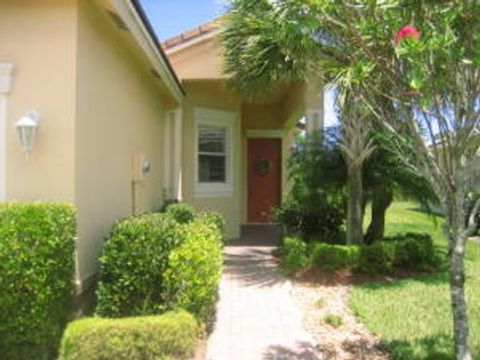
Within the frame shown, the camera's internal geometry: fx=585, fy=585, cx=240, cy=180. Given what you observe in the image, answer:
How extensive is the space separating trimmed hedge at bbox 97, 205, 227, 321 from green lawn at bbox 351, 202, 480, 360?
2.13 metres

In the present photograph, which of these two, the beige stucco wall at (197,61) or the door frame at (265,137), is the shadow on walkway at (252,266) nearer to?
the beige stucco wall at (197,61)

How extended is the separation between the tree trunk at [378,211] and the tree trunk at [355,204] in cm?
85

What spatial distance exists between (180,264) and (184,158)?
7717 millimetres

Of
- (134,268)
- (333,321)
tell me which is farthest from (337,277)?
(134,268)

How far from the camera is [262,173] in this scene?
64.5 ft

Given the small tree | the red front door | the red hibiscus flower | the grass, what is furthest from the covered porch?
the red hibiscus flower

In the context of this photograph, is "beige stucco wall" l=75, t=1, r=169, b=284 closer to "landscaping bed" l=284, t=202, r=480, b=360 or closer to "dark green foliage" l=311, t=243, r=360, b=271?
"landscaping bed" l=284, t=202, r=480, b=360

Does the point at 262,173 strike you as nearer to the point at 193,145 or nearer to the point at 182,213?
the point at 193,145

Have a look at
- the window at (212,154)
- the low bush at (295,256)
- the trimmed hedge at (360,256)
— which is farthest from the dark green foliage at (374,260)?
the window at (212,154)

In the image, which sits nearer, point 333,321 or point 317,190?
point 333,321

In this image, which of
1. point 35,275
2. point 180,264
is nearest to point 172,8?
point 180,264

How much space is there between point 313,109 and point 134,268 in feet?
21.0

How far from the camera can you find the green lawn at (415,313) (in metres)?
6.00

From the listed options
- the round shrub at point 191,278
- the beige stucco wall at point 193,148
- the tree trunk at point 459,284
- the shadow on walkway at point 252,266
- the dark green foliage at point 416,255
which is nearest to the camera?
the tree trunk at point 459,284
